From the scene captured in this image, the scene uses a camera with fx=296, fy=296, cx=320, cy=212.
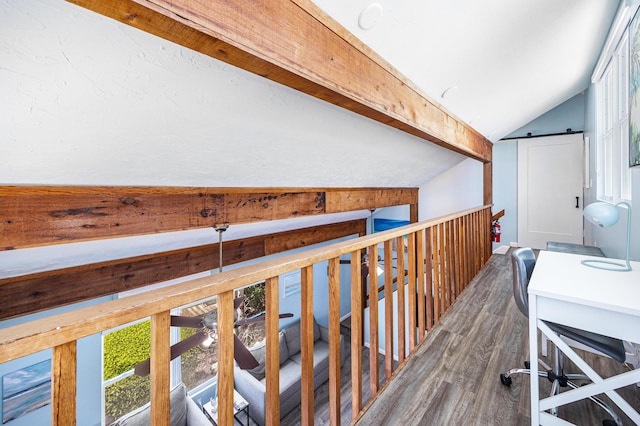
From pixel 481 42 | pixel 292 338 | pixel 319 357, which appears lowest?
pixel 319 357

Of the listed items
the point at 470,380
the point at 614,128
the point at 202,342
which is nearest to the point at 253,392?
the point at 202,342

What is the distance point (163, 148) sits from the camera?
1.68 meters

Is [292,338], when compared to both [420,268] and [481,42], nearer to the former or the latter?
[420,268]

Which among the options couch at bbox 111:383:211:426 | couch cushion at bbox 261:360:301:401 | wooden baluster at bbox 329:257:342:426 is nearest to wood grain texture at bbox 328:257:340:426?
wooden baluster at bbox 329:257:342:426

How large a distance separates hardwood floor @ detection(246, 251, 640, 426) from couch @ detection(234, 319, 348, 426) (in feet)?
8.22

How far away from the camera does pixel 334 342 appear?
1.25 metres

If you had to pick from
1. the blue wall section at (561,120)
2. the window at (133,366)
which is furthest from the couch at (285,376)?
the blue wall section at (561,120)

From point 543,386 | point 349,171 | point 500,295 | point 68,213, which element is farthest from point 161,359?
point 500,295

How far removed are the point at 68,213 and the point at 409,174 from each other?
393 centimetres

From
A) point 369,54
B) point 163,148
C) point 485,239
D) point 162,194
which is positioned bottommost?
point 485,239

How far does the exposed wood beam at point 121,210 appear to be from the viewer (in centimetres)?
169

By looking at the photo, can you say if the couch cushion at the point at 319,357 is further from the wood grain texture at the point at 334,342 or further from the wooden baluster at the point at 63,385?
the wooden baluster at the point at 63,385

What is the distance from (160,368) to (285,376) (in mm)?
4380

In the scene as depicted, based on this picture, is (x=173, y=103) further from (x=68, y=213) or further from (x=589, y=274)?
(x=589, y=274)
